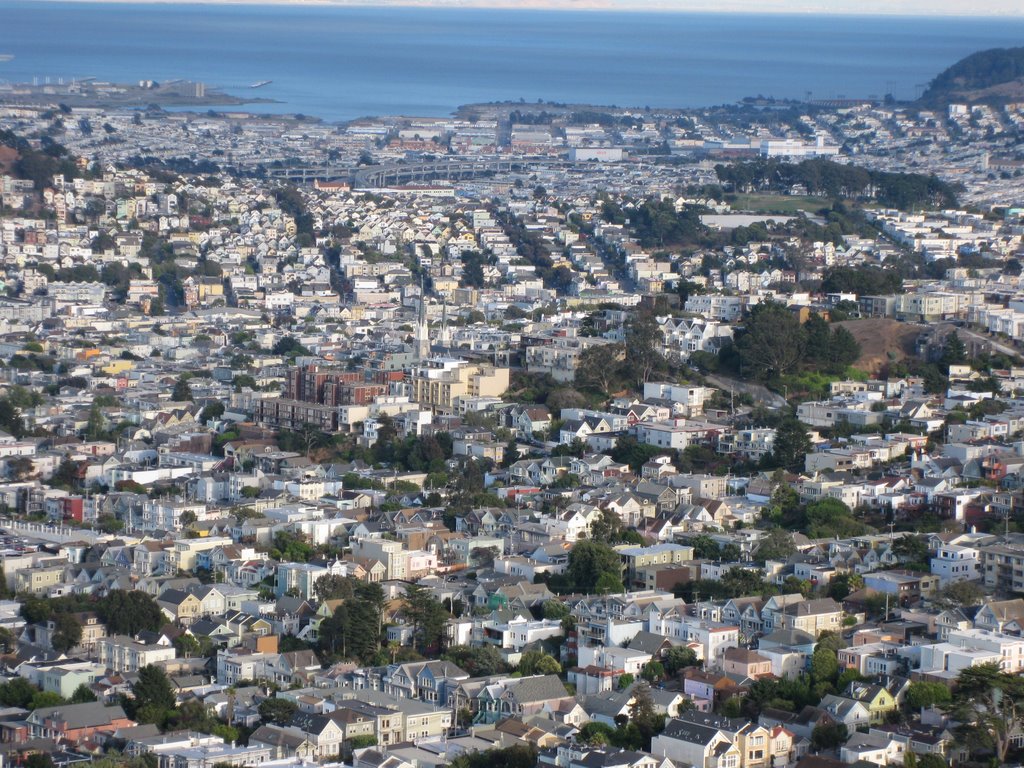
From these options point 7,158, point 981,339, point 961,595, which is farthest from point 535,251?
point 961,595

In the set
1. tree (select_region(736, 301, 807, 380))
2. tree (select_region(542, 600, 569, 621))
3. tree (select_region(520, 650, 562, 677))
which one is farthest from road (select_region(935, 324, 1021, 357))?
tree (select_region(520, 650, 562, 677))

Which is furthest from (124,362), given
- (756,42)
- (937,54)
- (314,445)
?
(756,42)

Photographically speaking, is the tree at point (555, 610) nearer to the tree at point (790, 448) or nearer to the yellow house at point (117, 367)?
the tree at point (790, 448)

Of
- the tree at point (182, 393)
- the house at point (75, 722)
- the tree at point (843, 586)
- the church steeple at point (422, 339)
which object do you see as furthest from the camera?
the church steeple at point (422, 339)

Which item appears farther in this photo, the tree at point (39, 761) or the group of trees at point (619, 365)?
the group of trees at point (619, 365)

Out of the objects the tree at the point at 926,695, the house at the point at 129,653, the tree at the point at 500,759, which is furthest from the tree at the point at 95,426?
the tree at the point at 926,695

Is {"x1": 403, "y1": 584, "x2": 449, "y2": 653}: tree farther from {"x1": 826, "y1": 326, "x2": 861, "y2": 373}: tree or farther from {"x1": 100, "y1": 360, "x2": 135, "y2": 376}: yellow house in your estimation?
{"x1": 100, "y1": 360, "x2": 135, "y2": 376}: yellow house
